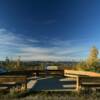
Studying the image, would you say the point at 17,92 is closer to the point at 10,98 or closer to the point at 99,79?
the point at 10,98

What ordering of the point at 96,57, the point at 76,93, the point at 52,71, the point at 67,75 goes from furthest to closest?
the point at 96,57, the point at 52,71, the point at 67,75, the point at 76,93

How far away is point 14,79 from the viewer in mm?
11469

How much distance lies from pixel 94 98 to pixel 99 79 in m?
2.50

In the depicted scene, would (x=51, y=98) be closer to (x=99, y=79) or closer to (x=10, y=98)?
(x=10, y=98)

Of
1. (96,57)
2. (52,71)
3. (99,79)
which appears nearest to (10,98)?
(99,79)

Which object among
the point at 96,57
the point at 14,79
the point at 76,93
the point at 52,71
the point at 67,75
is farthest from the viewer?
the point at 96,57

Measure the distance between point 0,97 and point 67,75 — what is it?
40.4 feet

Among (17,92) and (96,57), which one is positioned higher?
(96,57)

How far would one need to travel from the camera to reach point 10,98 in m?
9.63

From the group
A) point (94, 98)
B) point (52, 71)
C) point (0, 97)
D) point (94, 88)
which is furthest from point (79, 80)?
point (52, 71)

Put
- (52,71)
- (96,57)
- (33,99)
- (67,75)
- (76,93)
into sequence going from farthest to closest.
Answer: (96,57) → (52,71) → (67,75) → (76,93) → (33,99)

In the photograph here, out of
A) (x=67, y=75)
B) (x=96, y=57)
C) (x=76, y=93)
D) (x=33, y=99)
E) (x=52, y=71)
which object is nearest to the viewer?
(x=33, y=99)

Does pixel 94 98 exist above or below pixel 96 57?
below

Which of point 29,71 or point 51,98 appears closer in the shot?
point 51,98
